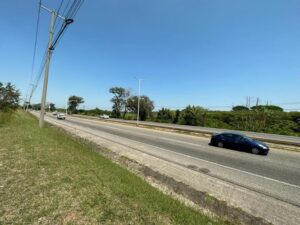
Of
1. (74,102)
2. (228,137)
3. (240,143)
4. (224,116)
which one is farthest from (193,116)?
(74,102)

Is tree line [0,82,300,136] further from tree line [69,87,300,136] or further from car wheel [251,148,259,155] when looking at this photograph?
car wheel [251,148,259,155]

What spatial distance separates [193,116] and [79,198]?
49123 millimetres

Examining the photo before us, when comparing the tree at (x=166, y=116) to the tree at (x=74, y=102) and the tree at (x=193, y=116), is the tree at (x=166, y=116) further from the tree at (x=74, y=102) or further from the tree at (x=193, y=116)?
the tree at (x=74, y=102)

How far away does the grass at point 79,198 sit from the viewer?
12.4 feet

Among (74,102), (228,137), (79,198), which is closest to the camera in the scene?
(79,198)

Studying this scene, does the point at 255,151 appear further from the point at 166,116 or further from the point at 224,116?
the point at 166,116

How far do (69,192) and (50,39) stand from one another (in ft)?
60.4

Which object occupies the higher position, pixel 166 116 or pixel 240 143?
pixel 166 116

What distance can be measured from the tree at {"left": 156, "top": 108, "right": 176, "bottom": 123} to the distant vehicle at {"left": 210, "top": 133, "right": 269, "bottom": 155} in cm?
4174

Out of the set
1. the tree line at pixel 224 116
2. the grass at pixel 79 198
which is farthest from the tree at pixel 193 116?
the grass at pixel 79 198

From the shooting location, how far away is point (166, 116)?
60.8 m

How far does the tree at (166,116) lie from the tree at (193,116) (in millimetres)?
4371

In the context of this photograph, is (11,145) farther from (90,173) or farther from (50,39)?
(50,39)

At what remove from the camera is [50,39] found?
19234mm
